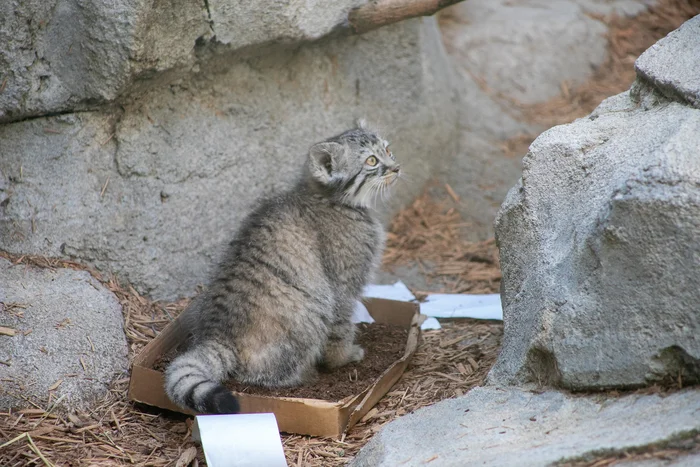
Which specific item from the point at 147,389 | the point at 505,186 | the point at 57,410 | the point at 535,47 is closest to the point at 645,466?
the point at 147,389

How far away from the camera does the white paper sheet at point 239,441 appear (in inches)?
136

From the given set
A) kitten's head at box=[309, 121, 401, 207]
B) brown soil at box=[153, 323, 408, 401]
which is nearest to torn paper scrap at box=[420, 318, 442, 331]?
brown soil at box=[153, 323, 408, 401]

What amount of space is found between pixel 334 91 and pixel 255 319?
9.04 feet

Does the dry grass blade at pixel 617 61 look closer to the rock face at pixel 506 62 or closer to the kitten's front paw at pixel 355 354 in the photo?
the rock face at pixel 506 62

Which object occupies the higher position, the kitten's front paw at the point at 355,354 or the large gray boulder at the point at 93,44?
the large gray boulder at the point at 93,44

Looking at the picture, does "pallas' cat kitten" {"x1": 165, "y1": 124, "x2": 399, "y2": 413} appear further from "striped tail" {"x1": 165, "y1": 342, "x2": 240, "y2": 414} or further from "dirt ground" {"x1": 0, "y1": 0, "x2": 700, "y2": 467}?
"dirt ground" {"x1": 0, "y1": 0, "x2": 700, "y2": 467}

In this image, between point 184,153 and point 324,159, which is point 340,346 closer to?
point 324,159

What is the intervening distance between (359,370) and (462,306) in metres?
1.28

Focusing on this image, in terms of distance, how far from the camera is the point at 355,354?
4672mm

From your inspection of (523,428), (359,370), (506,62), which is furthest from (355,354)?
(506,62)

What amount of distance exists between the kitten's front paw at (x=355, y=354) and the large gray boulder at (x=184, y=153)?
55.4 inches

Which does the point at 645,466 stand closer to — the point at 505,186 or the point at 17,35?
the point at 17,35

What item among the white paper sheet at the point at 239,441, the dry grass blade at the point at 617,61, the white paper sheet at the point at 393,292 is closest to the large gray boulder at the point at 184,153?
the white paper sheet at the point at 393,292

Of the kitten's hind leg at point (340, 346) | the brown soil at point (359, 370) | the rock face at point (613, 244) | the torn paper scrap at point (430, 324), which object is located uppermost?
the rock face at point (613, 244)
